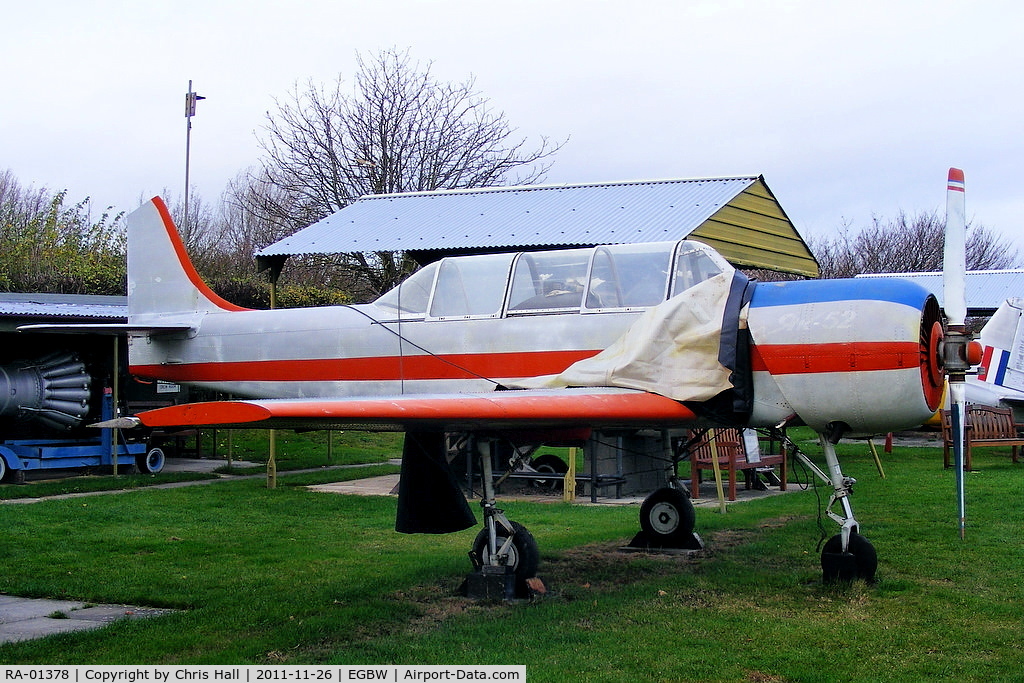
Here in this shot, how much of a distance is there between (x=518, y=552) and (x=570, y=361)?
5.33 ft

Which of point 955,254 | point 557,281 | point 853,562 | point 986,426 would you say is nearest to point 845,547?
point 853,562

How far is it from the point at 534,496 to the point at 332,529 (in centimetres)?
410

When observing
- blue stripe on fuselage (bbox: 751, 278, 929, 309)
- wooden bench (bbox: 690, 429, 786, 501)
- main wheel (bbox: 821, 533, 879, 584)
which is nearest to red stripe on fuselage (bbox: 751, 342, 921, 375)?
blue stripe on fuselage (bbox: 751, 278, 929, 309)

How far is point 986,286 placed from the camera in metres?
29.8

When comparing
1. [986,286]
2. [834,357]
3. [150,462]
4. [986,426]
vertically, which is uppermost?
[986,286]

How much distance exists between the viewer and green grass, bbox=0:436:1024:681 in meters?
5.71

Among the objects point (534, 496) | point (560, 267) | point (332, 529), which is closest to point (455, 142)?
point (534, 496)

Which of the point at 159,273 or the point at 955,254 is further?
the point at 159,273

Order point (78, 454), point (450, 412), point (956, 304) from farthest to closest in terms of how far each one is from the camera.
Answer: point (78, 454) → point (956, 304) → point (450, 412)

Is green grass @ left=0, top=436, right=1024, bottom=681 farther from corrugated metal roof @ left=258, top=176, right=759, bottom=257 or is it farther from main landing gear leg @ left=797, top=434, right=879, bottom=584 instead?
corrugated metal roof @ left=258, top=176, right=759, bottom=257

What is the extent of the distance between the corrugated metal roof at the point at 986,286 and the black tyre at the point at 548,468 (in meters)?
15.7

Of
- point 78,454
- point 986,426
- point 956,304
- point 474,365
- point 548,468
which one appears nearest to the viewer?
point 956,304

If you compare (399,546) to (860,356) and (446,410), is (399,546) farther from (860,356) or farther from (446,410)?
(860,356)

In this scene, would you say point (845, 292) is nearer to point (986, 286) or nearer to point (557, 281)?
point (557, 281)
